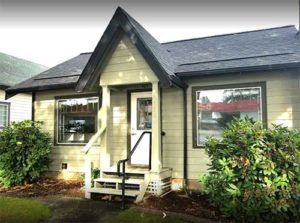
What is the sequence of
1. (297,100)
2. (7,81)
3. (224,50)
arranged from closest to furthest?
(297,100), (224,50), (7,81)

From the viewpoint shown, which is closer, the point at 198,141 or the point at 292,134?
the point at 292,134

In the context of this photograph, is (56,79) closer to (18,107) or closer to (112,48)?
(112,48)

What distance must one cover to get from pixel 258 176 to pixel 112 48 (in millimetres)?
4555

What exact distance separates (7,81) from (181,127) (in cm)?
1071

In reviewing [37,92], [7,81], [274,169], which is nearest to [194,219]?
[274,169]

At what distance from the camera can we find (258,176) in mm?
4852

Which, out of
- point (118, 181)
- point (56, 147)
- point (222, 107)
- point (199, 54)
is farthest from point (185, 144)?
point (56, 147)

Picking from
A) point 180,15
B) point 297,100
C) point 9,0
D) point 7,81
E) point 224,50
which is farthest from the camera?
point 7,81

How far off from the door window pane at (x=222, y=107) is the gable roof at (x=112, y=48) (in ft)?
2.46

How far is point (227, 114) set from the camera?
705 centimetres

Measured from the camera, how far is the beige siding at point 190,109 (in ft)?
21.4

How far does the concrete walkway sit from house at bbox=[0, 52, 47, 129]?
8274mm

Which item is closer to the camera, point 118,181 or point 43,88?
point 118,181

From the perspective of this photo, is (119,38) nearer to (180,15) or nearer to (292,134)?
(180,15)
